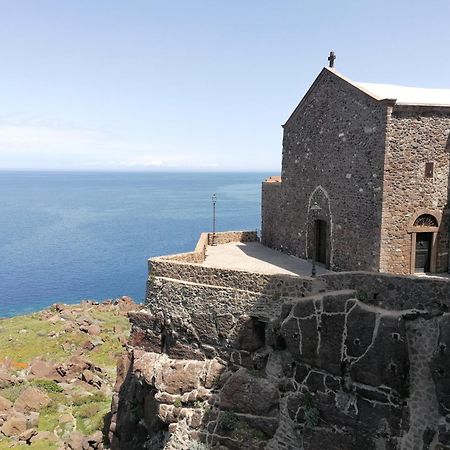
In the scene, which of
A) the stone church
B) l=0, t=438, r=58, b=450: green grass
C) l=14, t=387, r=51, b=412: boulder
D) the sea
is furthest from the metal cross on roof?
the sea

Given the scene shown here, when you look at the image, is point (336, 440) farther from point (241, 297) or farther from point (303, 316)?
point (241, 297)

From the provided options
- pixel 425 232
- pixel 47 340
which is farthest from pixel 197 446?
pixel 47 340

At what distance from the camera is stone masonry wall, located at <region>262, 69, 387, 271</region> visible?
19.0 m

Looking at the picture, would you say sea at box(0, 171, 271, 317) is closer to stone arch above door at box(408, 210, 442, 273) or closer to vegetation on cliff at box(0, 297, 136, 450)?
vegetation on cliff at box(0, 297, 136, 450)

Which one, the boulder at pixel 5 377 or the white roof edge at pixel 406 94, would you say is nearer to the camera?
the white roof edge at pixel 406 94

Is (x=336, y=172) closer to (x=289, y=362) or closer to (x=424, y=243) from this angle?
(x=424, y=243)

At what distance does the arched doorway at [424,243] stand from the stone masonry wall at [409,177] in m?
0.27

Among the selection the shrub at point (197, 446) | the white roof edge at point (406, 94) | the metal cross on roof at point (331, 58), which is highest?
the metal cross on roof at point (331, 58)

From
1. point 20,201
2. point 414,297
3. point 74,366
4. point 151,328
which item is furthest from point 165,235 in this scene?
point 20,201

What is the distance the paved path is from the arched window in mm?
5016

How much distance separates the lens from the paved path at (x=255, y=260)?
22.2m

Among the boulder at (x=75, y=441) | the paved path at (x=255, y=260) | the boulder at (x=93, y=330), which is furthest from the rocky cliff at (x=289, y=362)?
the boulder at (x=93, y=330)

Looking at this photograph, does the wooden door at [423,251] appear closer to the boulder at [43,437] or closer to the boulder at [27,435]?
the boulder at [43,437]

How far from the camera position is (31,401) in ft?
97.6
